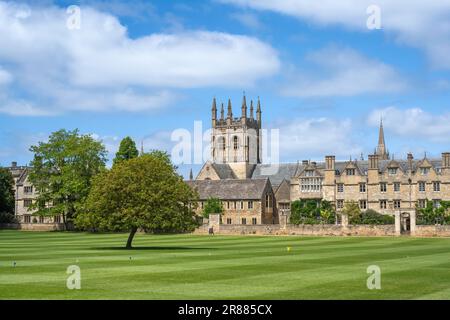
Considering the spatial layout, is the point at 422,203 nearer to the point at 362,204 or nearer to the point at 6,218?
the point at 362,204

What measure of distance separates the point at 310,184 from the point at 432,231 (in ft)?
91.9

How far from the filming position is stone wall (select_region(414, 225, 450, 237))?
6956 cm

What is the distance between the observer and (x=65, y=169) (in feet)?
299

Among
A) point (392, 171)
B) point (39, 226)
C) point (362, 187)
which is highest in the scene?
point (392, 171)

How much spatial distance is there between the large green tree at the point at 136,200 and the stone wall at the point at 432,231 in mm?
32947

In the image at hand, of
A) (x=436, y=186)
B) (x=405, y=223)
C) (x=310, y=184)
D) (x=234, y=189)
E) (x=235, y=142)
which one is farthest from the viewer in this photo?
(x=235, y=142)

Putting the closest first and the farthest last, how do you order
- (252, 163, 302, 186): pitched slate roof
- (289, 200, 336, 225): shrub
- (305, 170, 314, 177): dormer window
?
(289, 200, 336, 225): shrub < (305, 170, 314, 177): dormer window < (252, 163, 302, 186): pitched slate roof

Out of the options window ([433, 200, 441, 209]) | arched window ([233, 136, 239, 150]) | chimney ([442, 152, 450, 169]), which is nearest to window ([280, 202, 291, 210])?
window ([433, 200, 441, 209])

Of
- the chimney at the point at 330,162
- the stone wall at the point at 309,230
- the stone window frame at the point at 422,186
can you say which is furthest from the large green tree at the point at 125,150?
the stone window frame at the point at 422,186

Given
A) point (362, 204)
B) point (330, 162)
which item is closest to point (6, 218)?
point (330, 162)

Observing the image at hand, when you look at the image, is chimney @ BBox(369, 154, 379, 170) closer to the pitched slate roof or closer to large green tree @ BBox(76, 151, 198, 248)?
the pitched slate roof

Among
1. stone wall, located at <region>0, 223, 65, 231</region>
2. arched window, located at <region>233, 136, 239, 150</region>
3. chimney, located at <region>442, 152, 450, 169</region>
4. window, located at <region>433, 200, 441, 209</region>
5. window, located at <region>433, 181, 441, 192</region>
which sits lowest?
stone wall, located at <region>0, 223, 65, 231</region>

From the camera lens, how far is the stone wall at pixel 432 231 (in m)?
69.6

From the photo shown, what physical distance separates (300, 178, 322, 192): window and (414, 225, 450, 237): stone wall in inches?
1004
